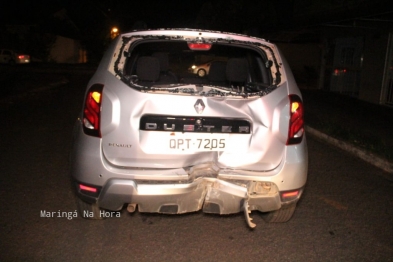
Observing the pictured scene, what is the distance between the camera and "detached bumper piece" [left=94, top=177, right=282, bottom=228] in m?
3.28

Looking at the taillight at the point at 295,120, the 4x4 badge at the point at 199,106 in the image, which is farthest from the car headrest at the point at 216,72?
the 4x4 badge at the point at 199,106

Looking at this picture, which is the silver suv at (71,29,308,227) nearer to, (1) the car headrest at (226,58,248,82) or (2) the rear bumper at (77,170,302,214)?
(2) the rear bumper at (77,170,302,214)

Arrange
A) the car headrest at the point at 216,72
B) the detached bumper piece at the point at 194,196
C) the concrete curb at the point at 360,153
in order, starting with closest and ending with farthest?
1. the detached bumper piece at the point at 194,196
2. the car headrest at the point at 216,72
3. the concrete curb at the point at 360,153

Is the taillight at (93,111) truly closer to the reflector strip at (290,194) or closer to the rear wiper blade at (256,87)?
the rear wiper blade at (256,87)

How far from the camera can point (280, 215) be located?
410 centimetres

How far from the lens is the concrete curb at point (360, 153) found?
6.44 meters

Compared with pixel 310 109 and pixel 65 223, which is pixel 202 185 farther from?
pixel 310 109

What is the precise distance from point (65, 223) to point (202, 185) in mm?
1547

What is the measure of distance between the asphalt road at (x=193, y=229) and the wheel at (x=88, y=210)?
145mm

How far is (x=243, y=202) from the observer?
3484 millimetres

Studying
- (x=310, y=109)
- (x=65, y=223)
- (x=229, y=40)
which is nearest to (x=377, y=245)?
(x=229, y=40)

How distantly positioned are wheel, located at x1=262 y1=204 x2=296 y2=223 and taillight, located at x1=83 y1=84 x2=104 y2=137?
6.21ft

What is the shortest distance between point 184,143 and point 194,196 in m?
0.44

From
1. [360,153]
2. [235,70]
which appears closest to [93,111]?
[235,70]
